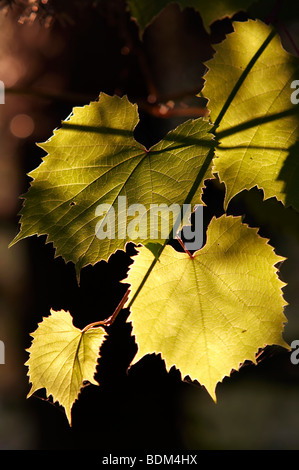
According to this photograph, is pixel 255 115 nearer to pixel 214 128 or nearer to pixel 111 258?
pixel 214 128

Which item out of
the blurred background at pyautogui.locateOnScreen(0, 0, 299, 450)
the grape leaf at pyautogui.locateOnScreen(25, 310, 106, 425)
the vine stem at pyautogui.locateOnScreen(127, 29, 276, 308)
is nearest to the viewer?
the vine stem at pyautogui.locateOnScreen(127, 29, 276, 308)

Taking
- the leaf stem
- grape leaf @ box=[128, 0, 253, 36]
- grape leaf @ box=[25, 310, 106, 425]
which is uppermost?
grape leaf @ box=[128, 0, 253, 36]

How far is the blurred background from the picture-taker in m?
1.32

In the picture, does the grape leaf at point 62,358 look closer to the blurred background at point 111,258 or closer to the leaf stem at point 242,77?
the leaf stem at point 242,77

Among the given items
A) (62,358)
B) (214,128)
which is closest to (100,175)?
(214,128)

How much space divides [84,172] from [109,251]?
130 mm

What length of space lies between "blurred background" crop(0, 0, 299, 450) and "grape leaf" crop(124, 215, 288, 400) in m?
0.38

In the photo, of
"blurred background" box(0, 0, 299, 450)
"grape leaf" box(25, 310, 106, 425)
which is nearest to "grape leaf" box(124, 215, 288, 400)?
"grape leaf" box(25, 310, 106, 425)

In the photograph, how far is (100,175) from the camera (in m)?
0.63

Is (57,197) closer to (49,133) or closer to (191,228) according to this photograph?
(191,228)

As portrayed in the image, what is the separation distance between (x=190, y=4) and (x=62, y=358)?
0.70 metres

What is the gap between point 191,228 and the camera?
74 centimetres

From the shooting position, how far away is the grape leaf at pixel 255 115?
2.04ft

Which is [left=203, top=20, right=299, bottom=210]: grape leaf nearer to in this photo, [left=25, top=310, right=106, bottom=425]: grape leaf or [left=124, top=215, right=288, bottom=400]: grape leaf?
[left=124, top=215, right=288, bottom=400]: grape leaf
